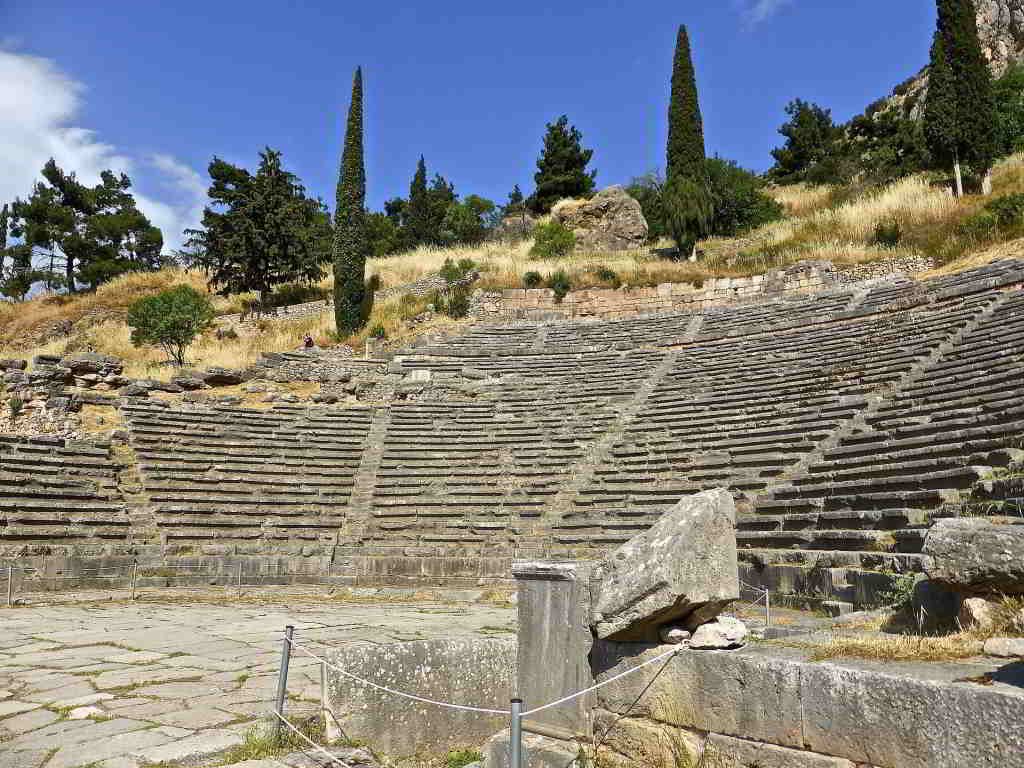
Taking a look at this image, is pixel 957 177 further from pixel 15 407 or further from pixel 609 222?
pixel 15 407

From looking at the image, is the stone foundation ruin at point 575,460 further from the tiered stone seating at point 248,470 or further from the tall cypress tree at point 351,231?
the tall cypress tree at point 351,231

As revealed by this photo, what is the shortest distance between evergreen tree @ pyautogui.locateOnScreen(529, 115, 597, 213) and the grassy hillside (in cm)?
1077

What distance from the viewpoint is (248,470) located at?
14344 mm

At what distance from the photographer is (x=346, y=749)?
3.98 m

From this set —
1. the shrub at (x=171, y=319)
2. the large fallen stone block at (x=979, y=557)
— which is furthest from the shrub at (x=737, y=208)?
the large fallen stone block at (x=979, y=557)

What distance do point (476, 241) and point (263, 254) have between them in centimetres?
1709

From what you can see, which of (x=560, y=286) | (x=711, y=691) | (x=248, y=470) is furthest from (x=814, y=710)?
(x=560, y=286)

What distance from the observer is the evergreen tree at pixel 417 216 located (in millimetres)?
47594

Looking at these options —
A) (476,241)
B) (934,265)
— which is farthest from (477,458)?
(476,241)

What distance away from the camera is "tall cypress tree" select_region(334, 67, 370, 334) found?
91.2ft

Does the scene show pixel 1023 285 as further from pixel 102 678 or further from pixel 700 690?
pixel 102 678

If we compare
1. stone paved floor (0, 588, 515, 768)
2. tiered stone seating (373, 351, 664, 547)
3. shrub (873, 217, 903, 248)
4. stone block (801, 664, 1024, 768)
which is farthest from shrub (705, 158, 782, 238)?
stone block (801, 664, 1024, 768)

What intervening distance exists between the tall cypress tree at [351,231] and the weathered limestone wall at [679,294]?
5.27 meters

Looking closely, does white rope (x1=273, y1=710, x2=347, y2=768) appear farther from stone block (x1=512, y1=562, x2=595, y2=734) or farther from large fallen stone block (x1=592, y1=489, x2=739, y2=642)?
large fallen stone block (x1=592, y1=489, x2=739, y2=642)
